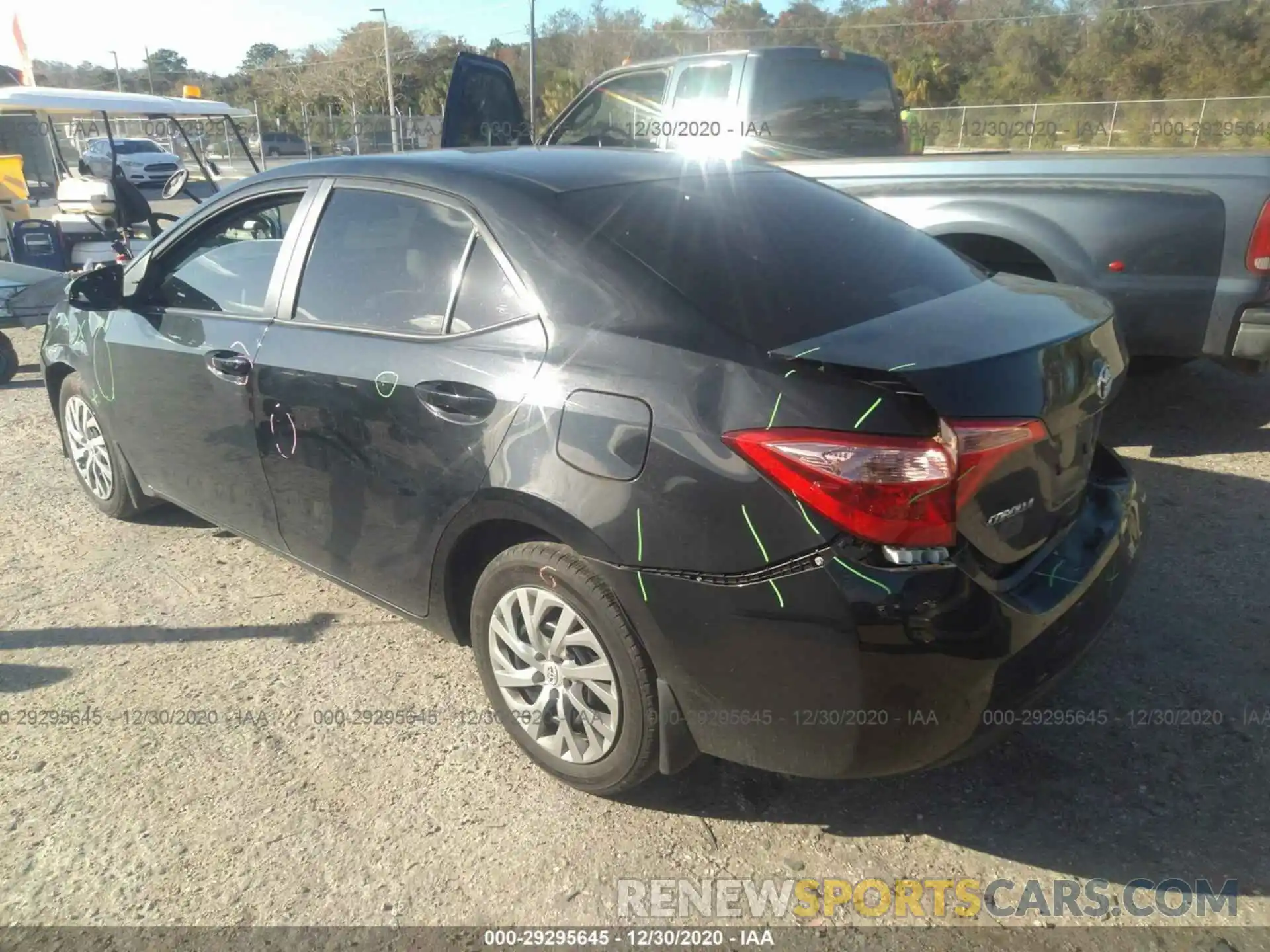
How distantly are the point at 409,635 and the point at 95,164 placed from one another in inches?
624

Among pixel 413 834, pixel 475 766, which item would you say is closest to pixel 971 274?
pixel 475 766

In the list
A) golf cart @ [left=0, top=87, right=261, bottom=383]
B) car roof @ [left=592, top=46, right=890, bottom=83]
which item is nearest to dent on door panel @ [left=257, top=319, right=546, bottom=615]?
car roof @ [left=592, top=46, right=890, bottom=83]

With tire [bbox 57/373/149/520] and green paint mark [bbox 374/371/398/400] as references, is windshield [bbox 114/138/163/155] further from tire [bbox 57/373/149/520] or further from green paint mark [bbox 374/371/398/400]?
green paint mark [bbox 374/371/398/400]

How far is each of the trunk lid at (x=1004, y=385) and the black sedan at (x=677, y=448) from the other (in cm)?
1

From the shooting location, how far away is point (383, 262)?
3057 millimetres

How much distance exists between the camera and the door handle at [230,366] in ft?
10.9

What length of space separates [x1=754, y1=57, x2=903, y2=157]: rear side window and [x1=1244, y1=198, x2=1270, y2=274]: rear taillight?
285 cm

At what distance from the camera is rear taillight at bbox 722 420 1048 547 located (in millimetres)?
2035

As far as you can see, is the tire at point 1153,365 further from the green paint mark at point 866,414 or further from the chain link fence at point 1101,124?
the chain link fence at point 1101,124

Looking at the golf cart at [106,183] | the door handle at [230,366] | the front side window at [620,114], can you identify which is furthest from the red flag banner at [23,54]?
the door handle at [230,366]

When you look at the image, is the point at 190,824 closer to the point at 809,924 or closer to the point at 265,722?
the point at 265,722

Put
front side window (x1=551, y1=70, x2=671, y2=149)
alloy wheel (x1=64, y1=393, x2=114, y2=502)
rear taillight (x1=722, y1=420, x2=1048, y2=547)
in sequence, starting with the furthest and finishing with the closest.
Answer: front side window (x1=551, y1=70, x2=671, y2=149), alloy wheel (x1=64, y1=393, x2=114, y2=502), rear taillight (x1=722, y1=420, x2=1048, y2=547)

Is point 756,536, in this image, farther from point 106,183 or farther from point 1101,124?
point 1101,124

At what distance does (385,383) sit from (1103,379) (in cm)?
201
